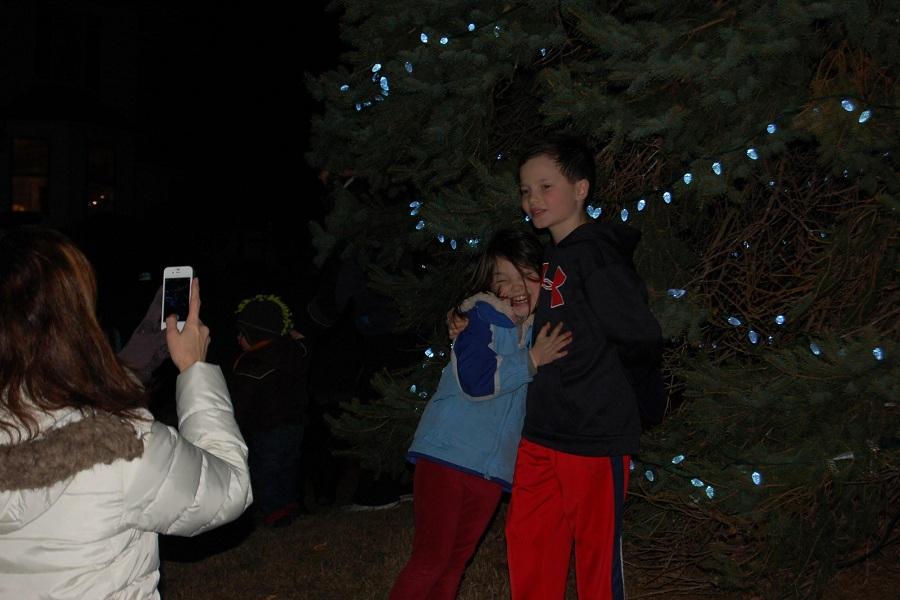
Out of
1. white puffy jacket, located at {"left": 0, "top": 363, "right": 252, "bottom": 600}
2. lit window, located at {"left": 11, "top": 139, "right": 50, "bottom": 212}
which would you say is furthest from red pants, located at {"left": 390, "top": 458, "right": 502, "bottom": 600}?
lit window, located at {"left": 11, "top": 139, "right": 50, "bottom": 212}

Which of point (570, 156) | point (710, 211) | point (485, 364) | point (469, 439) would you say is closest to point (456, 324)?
point (485, 364)

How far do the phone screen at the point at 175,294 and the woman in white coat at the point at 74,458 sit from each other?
0.75 metres

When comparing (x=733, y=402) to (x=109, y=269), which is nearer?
(x=733, y=402)

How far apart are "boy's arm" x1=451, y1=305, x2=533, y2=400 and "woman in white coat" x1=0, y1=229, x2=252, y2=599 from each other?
1287 mm

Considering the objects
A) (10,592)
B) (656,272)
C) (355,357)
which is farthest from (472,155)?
(10,592)

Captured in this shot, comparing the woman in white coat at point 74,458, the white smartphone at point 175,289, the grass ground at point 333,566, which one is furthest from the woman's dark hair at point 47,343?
the grass ground at point 333,566

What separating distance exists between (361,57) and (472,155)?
96 centimetres

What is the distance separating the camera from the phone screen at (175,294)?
3123 millimetres

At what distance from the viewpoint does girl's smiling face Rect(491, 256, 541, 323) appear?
372 centimetres

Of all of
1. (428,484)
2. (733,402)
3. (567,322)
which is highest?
(567,322)

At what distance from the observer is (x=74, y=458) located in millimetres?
2154

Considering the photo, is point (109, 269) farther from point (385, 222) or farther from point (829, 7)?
point (829, 7)

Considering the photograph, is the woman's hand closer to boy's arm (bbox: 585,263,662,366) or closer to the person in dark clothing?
boy's arm (bbox: 585,263,662,366)

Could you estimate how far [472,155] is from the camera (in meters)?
→ 4.79
